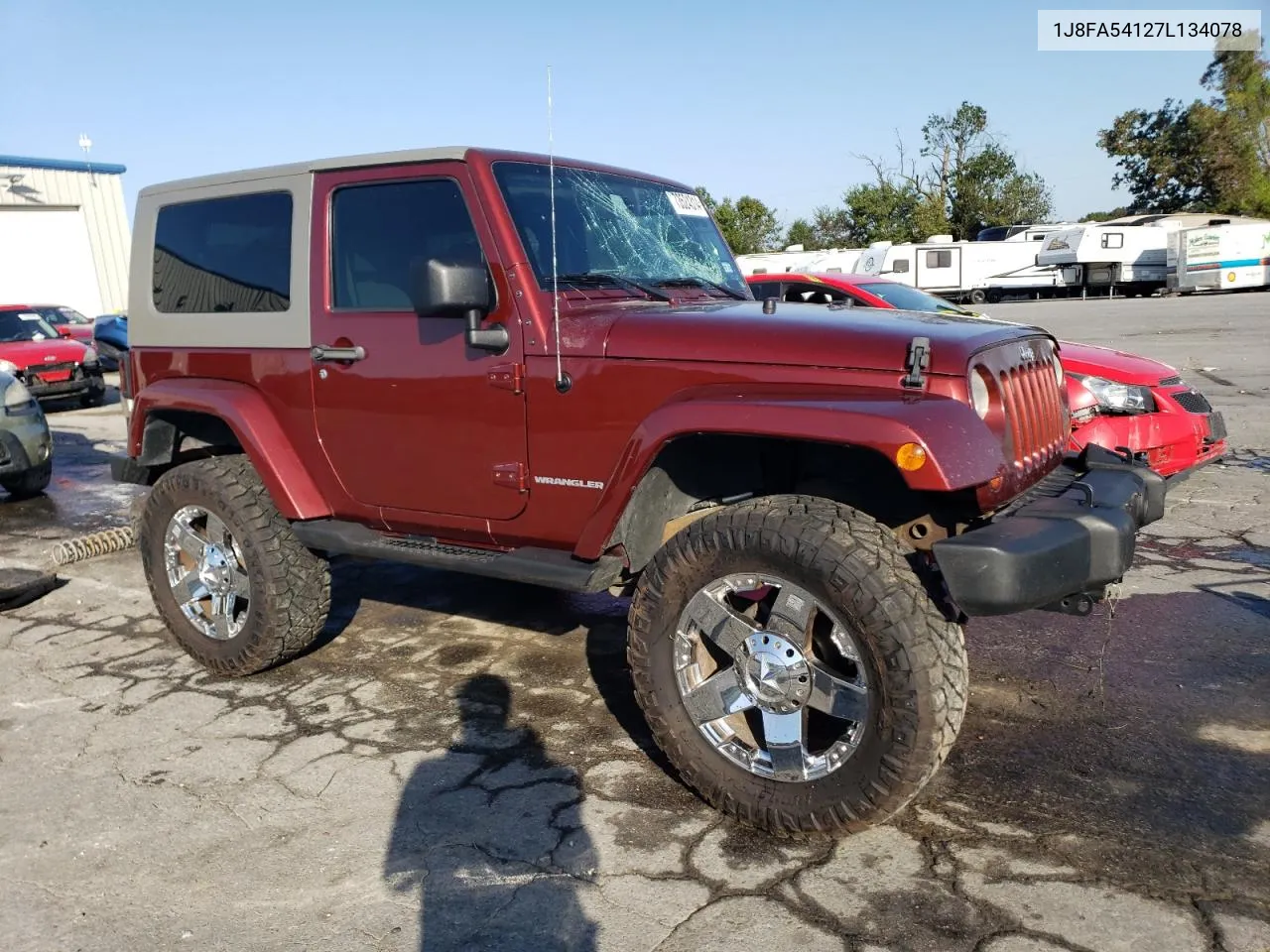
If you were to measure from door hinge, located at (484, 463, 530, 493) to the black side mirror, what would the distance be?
1.40ft

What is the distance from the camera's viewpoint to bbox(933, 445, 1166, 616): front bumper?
2.72 m

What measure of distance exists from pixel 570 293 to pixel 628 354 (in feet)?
1.34

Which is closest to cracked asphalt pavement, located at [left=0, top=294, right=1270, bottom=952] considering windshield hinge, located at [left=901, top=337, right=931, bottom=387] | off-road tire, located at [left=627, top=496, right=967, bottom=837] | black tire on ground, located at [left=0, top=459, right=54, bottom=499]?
off-road tire, located at [left=627, top=496, right=967, bottom=837]

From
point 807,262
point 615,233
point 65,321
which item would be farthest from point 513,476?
point 807,262

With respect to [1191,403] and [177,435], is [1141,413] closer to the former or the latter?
[1191,403]

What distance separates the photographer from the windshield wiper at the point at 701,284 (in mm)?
4016

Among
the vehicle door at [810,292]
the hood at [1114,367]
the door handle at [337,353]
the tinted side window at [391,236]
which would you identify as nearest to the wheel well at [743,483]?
the tinted side window at [391,236]

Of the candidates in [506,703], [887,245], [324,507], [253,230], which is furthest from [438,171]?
[887,245]

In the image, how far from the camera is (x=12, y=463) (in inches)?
340

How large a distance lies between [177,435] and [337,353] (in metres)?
1.33

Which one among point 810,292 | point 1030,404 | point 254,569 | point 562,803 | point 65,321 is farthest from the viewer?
point 65,321

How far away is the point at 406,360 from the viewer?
3838 mm

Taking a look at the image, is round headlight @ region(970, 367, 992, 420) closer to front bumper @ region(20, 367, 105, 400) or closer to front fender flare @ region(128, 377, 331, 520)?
front fender flare @ region(128, 377, 331, 520)

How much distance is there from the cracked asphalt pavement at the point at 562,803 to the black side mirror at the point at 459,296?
152 centimetres
